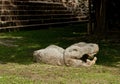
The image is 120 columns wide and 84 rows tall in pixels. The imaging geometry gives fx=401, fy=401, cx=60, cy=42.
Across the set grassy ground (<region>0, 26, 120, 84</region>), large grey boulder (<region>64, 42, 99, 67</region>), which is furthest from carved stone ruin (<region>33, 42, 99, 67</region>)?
grassy ground (<region>0, 26, 120, 84</region>)

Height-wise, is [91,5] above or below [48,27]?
above

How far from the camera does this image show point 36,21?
2369 cm

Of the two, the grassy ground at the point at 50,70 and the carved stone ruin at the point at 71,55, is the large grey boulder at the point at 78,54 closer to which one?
the carved stone ruin at the point at 71,55

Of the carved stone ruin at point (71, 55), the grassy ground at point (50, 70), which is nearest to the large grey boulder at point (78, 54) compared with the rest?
the carved stone ruin at point (71, 55)

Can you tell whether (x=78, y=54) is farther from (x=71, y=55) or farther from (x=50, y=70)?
(x=50, y=70)

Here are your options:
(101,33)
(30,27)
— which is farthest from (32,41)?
(30,27)

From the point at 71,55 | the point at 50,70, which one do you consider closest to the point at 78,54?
the point at 71,55

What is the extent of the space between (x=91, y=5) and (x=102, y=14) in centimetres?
323

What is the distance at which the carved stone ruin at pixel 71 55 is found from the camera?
10.8 m

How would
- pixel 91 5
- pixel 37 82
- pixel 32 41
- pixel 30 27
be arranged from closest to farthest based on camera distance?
pixel 37 82
pixel 32 41
pixel 91 5
pixel 30 27

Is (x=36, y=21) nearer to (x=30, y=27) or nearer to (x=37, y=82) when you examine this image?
(x=30, y=27)

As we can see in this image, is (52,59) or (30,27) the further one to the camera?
(30,27)

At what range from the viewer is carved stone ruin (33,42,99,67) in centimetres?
1081

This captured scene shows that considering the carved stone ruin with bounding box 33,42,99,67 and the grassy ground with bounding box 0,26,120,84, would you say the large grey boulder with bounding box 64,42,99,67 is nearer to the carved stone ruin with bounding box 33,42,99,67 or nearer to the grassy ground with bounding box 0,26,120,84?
the carved stone ruin with bounding box 33,42,99,67
